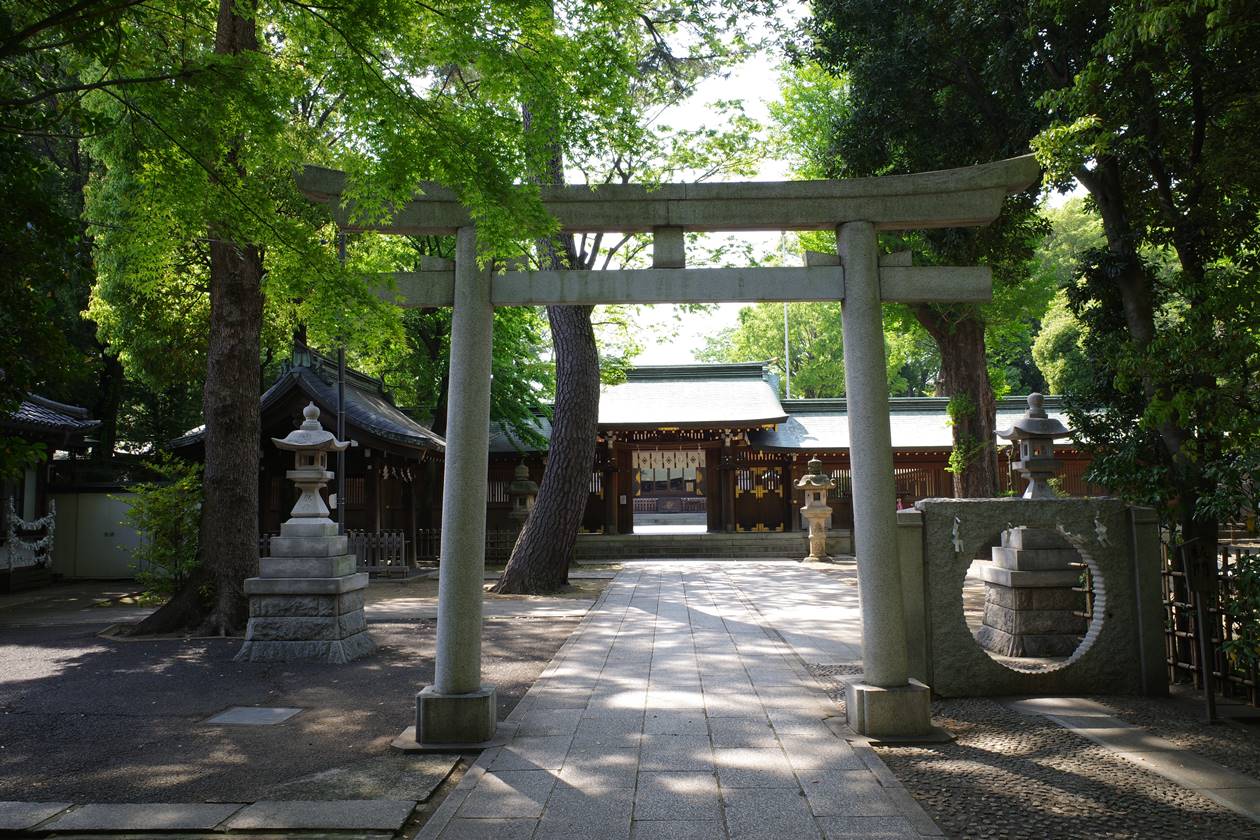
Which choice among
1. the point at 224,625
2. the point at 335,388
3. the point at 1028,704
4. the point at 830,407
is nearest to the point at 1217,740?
the point at 1028,704

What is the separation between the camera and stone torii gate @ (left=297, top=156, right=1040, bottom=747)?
517cm

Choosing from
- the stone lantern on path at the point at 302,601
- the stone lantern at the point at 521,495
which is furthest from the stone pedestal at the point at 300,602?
the stone lantern at the point at 521,495

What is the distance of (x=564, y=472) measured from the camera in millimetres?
13664

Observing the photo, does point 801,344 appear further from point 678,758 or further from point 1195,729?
point 678,758

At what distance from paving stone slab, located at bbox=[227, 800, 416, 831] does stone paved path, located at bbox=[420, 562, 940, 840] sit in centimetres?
22

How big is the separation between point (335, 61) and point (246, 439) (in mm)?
6313

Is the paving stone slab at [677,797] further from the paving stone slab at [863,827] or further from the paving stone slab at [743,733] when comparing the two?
the paving stone slab at [743,733]

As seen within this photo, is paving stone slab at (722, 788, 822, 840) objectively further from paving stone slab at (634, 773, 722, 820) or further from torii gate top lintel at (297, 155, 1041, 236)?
torii gate top lintel at (297, 155, 1041, 236)

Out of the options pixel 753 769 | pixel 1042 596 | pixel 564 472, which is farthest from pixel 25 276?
pixel 564 472

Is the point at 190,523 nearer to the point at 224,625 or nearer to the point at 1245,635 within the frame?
the point at 224,625

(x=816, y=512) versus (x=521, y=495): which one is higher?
(x=521, y=495)

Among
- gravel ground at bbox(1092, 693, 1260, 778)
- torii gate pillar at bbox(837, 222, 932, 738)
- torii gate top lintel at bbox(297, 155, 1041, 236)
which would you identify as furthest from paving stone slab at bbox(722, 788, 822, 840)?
torii gate top lintel at bbox(297, 155, 1041, 236)

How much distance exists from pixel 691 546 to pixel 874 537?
17.4 metres

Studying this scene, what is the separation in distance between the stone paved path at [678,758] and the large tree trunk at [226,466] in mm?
4412
